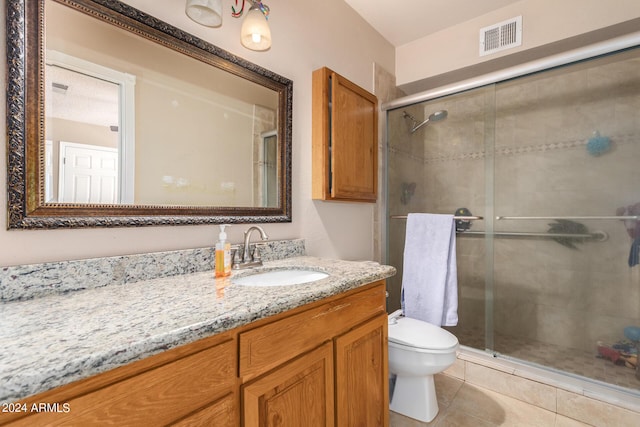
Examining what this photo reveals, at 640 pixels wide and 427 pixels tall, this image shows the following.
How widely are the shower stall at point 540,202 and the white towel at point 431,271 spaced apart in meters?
0.25

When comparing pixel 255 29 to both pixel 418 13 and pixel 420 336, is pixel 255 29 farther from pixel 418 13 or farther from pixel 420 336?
pixel 420 336

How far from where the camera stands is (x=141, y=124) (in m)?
1.09

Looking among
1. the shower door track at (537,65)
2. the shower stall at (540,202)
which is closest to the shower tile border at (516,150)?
the shower stall at (540,202)

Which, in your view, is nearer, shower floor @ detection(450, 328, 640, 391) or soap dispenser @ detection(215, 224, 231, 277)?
soap dispenser @ detection(215, 224, 231, 277)

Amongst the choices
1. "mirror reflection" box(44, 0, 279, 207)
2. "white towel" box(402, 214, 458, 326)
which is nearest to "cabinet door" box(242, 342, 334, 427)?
"mirror reflection" box(44, 0, 279, 207)

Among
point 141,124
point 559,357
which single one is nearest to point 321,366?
point 141,124

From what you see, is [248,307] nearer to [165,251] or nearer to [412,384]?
[165,251]

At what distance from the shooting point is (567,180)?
2.01 metres

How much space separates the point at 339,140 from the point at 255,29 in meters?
0.73

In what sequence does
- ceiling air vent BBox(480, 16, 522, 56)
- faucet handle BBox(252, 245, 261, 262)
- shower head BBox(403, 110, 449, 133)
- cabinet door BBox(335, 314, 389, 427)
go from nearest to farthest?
1. cabinet door BBox(335, 314, 389, 427)
2. faucet handle BBox(252, 245, 261, 262)
3. ceiling air vent BBox(480, 16, 522, 56)
4. shower head BBox(403, 110, 449, 133)

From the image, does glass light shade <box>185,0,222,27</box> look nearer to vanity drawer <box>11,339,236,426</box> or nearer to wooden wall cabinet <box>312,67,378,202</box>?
wooden wall cabinet <box>312,67,378,202</box>

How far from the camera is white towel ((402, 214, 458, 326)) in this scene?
1.88 meters

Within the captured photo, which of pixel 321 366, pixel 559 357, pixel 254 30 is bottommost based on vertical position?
pixel 559 357

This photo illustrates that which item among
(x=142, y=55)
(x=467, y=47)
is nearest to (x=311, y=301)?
(x=142, y=55)
